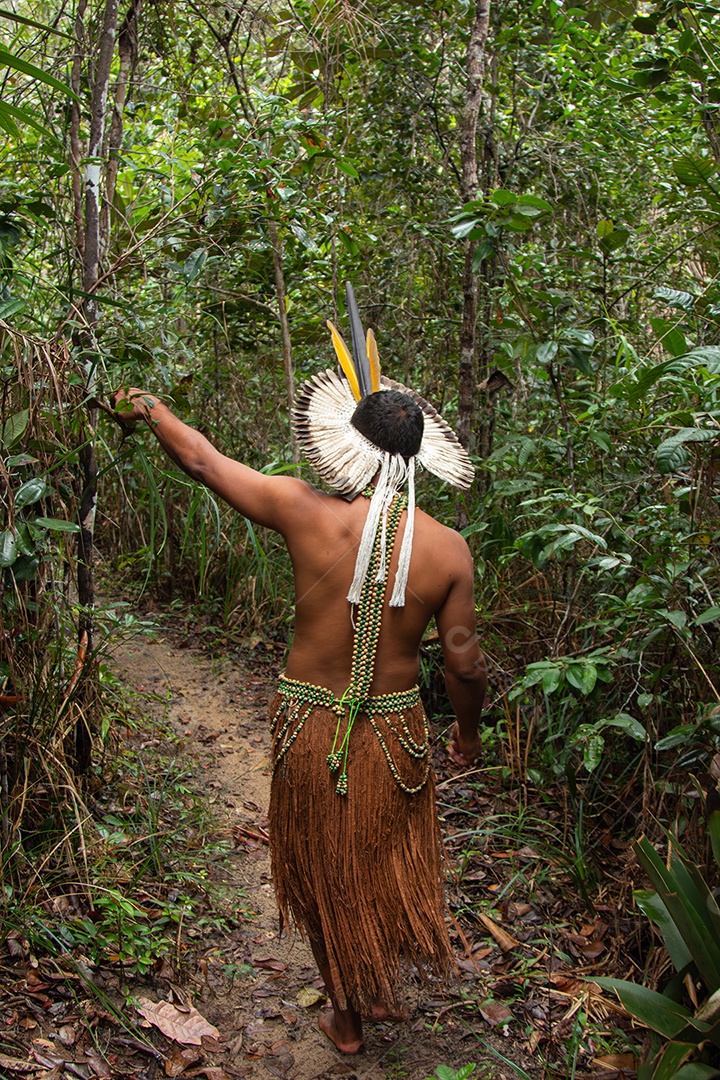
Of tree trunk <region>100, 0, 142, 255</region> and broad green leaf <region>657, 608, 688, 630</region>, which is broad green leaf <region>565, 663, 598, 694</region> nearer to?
broad green leaf <region>657, 608, 688, 630</region>

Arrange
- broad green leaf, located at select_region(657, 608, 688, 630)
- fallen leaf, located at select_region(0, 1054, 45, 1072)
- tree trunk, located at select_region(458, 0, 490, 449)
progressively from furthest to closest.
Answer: tree trunk, located at select_region(458, 0, 490, 449) < broad green leaf, located at select_region(657, 608, 688, 630) < fallen leaf, located at select_region(0, 1054, 45, 1072)

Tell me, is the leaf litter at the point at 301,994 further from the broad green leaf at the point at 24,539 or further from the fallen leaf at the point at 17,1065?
the broad green leaf at the point at 24,539

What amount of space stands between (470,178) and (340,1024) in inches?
147

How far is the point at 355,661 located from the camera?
247 cm

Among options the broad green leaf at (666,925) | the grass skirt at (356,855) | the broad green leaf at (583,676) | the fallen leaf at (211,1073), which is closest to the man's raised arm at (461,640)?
the grass skirt at (356,855)

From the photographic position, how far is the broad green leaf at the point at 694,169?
3.33m

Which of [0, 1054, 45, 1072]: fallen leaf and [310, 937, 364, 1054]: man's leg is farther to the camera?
[310, 937, 364, 1054]: man's leg

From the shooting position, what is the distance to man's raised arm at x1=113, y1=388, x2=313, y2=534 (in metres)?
2.43

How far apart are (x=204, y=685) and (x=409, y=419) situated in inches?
117

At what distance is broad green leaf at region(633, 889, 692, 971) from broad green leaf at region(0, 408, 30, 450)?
6.71ft

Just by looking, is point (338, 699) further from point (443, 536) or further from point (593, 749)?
point (593, 749)

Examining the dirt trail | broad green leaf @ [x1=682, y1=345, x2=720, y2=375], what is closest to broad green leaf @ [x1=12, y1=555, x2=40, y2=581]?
the dirt trail

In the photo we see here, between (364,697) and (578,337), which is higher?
(578,337)

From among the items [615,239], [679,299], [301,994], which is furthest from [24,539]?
[615,239]
